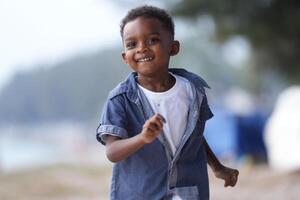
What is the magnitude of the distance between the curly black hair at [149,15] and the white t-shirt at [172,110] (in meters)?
0.25

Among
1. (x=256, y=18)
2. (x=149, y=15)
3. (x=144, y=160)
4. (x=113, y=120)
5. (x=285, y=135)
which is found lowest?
(x=144, y=160)

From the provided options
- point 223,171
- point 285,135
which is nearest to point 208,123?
point 285,135

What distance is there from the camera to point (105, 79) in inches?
656

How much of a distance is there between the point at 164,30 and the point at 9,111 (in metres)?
12.3

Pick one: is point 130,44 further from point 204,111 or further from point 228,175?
point 228,175

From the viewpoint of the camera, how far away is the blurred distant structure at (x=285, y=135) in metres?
10.2

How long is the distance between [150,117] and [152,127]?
0.71 feet

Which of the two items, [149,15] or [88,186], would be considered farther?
[88,186]

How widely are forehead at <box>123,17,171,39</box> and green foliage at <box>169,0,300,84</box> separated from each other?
8960 millimetres

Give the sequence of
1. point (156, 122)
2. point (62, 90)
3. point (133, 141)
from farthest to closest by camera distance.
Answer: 1. point (62, 90)
2. point (133, 141)
3. point (156, 122)

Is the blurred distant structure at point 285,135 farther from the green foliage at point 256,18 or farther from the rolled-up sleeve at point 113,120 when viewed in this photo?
the rolled-up sleeve at point 113,120

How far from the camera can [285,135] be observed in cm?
1039

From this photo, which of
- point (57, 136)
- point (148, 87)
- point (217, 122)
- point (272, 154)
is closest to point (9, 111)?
point (57, 136)

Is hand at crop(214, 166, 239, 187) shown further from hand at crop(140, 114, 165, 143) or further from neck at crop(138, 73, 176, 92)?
hand at crop(140, 114, 165, 143)
